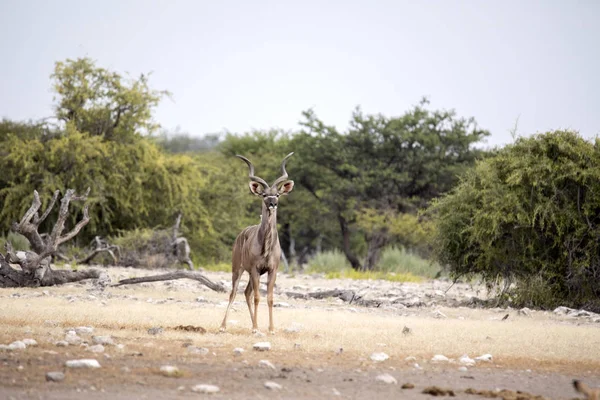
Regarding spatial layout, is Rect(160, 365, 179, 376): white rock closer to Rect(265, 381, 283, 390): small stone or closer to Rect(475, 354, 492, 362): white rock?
Rect(265, 381, 283, 390): small stone

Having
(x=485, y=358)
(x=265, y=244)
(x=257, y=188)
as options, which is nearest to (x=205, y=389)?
(x=485, y=358)

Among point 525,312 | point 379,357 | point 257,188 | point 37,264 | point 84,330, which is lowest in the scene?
point 84,330

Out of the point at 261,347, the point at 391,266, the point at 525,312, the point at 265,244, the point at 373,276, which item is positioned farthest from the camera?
the point at 391,266

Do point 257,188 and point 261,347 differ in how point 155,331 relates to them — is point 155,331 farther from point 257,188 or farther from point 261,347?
point 257,188

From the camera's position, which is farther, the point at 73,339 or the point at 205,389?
the point at 73,339

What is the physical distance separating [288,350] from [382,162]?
31.4 metres

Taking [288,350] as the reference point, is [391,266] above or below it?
above

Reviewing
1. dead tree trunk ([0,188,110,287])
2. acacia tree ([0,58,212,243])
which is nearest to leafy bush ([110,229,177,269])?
acacia tree ([0,58,212,243])

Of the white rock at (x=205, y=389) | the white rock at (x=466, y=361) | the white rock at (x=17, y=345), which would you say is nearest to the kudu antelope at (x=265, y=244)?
the white rock at (x=466, y=361)

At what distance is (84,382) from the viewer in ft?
23.4

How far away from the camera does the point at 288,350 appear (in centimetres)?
960

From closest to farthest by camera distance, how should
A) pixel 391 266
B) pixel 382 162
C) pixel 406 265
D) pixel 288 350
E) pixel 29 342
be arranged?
1. pixel 29 342
2. pixel 288 350
3. pixel 406 265
4. pixel 391 266
5. pixel 382 162

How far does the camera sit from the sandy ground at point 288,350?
7.36 m

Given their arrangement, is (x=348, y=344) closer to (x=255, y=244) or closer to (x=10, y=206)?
(x=255, y=244)
